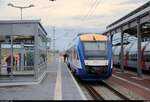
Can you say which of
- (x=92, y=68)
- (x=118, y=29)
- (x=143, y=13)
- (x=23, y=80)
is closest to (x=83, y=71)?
(x=92, y=68)

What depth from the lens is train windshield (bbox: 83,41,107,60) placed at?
82.0ft

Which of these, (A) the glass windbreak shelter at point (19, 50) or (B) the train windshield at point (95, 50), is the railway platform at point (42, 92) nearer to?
(A) the glass windbreak shelter at point (19, 50)

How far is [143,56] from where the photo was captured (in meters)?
36.4

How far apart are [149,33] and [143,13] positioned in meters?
13.4

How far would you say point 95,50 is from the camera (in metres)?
25.5

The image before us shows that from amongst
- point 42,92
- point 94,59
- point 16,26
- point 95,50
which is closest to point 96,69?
point 94,59

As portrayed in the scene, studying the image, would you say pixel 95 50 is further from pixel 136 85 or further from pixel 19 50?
pixel 19 50

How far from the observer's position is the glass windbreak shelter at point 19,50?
77.4ft

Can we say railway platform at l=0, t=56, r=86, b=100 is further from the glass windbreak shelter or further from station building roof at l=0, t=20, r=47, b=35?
station building roof at l=0, t=20, r=47, b=35

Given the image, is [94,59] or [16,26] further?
[94,59]

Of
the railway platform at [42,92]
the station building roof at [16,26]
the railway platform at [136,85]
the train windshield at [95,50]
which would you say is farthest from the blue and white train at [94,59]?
the station building roof at [16,26]

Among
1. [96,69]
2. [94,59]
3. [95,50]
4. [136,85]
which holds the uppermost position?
[95,50]

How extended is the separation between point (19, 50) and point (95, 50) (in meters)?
4.56

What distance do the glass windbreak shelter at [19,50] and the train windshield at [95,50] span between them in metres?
3.00
